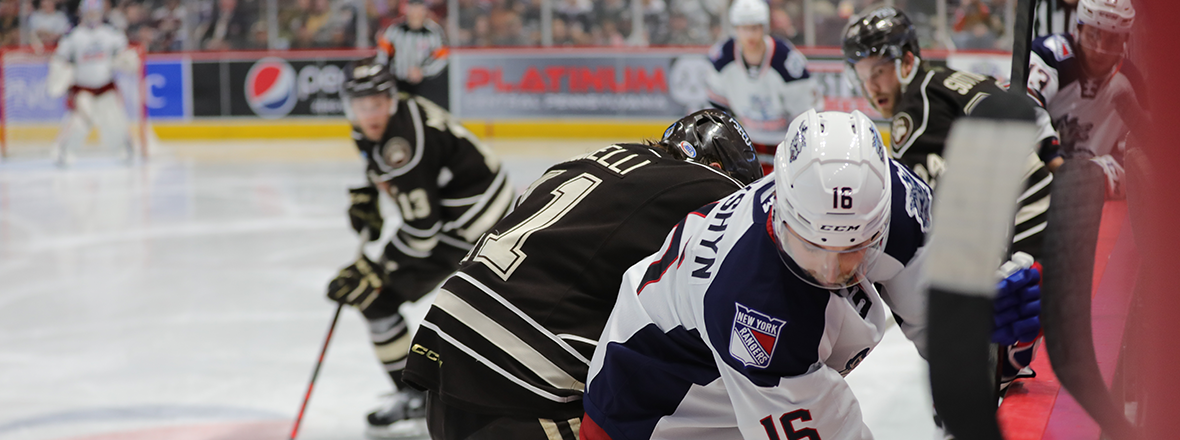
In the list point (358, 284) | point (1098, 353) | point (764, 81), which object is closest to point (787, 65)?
point (764, 81)

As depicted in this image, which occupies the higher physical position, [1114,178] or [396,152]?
[1114,178]

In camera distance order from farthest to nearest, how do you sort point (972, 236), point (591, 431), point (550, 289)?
1. point (550, 289)
2. point (591, 431)
3. point (972, 236)

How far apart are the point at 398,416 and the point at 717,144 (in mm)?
1928

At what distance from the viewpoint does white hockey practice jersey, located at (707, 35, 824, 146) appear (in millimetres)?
5656

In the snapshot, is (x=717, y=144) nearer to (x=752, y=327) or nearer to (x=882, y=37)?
(x=752, y=327)

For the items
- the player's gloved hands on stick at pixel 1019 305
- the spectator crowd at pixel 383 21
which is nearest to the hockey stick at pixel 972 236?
the player's gloved hands on stick at pixel 1019 305

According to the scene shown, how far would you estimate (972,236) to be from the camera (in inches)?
26.2

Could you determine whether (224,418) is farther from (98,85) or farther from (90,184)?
(98,85)

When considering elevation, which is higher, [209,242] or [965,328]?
[965,328]

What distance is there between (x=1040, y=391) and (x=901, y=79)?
1688 millimetres

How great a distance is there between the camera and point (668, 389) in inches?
65.6

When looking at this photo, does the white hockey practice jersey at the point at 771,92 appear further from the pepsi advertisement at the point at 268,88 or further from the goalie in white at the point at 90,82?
the pepsi advertisement at the point at 268,88

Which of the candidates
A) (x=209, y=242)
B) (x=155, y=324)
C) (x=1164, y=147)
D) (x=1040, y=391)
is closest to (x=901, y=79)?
(x=1040, y=391)

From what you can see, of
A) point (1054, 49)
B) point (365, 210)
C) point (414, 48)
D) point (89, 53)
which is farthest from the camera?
point (89, 53)
